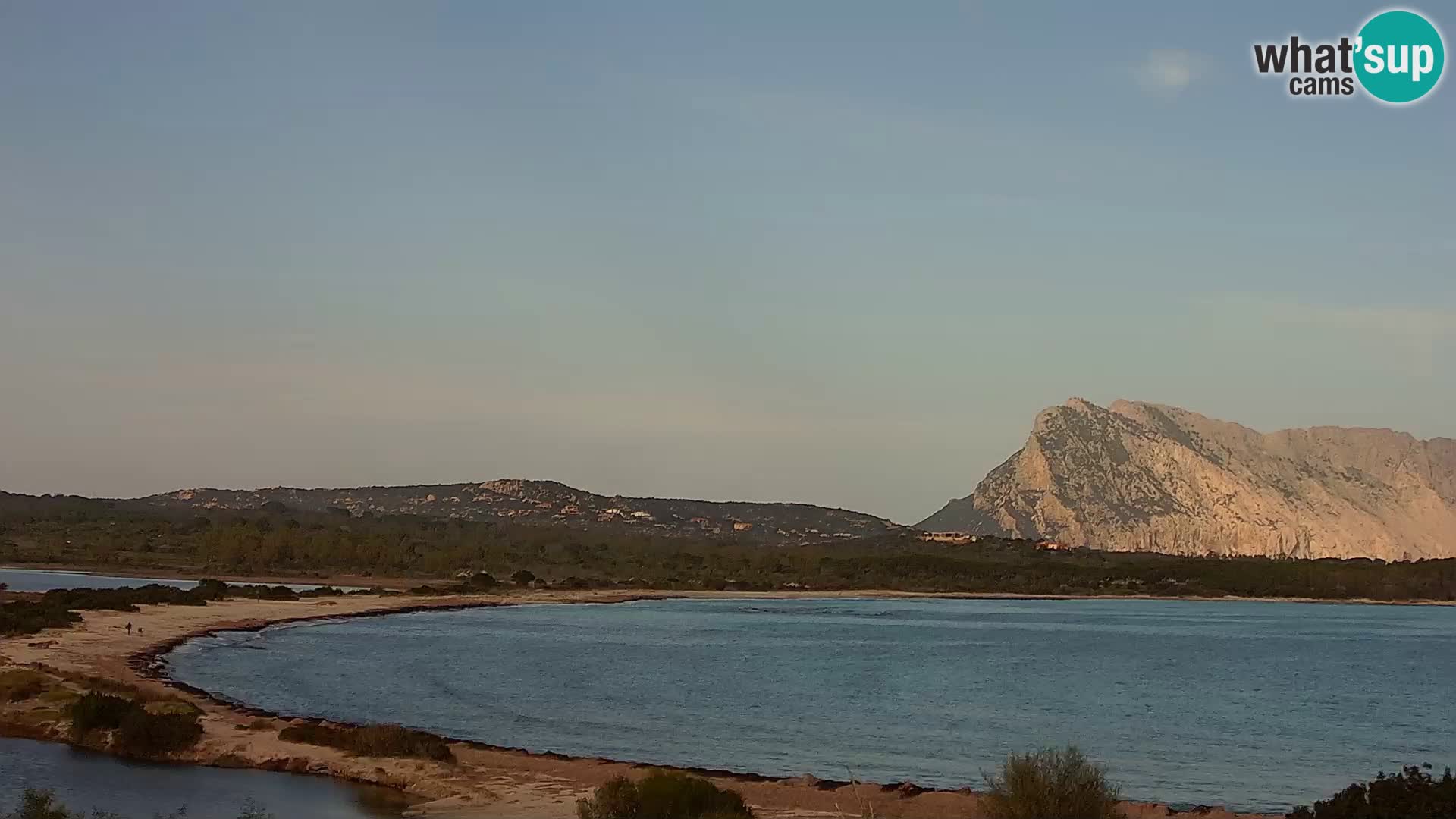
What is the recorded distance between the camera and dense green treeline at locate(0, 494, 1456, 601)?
12900cm

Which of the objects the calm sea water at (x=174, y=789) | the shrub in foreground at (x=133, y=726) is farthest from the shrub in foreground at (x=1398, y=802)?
the shrub in foreground at (x=133, y=726)

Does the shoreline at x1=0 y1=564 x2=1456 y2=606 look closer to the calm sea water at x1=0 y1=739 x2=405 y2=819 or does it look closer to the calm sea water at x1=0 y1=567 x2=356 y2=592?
the calm sea water at x1=0 y1=567 x2=356 y2=592

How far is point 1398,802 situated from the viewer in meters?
17.0

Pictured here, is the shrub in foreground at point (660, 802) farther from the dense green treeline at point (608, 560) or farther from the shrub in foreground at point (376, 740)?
the dense green treeline at point (608, 560)

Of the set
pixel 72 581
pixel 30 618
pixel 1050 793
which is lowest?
pixel 1050 793

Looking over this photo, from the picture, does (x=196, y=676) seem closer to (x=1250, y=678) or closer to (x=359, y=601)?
(x=1250, y=678)

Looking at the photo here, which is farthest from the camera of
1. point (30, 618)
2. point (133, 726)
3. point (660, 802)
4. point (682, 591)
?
point (682, 591)

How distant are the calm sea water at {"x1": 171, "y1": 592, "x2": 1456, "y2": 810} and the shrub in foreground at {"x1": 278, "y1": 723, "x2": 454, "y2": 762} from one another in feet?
12.3

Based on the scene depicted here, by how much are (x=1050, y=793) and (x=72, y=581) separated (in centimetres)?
8786

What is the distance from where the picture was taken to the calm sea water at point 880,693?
3106cm

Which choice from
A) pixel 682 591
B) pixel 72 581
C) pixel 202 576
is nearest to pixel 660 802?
pixel 72 581

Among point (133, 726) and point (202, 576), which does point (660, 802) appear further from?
point (202, 576)

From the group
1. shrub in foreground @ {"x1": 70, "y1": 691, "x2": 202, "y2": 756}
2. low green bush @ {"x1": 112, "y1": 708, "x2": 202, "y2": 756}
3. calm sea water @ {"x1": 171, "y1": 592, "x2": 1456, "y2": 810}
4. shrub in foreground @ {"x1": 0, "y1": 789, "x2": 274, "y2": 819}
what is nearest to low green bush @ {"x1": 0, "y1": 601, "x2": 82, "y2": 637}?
calm sea water @ {"x1": 171, "y1": 592, "x2": 1456, "y2": 810}

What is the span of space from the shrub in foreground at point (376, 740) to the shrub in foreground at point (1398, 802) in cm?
1517
